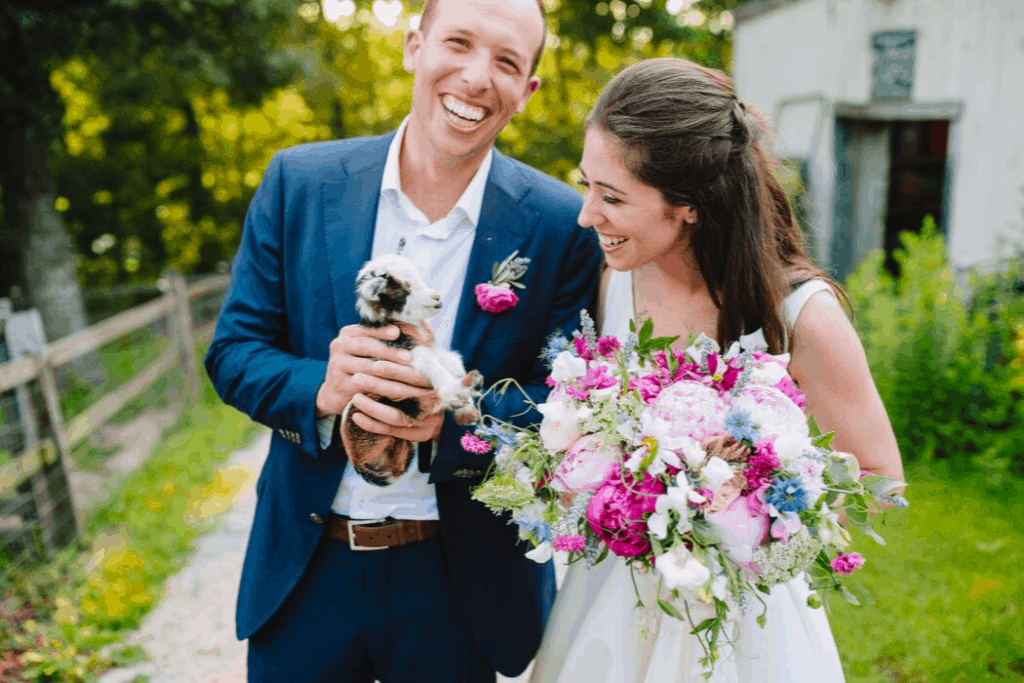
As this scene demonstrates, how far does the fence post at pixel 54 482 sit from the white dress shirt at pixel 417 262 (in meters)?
3.62

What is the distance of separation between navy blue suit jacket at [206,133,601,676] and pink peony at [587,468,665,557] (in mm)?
409

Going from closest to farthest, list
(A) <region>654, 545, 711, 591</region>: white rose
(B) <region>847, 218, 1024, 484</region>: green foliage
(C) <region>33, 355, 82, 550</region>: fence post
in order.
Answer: (A) <region>654, 545, 711, 591</region>: white rose → (C) <region>33, 355, 82, 550</region>: fence post → (B) <region>847, 218, 1024, 484</region>: green foliage

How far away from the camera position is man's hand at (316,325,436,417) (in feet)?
5.82

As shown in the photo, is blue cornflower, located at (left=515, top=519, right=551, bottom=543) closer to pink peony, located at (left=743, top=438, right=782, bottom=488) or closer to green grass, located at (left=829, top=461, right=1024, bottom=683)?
pink peony, located at (left=743, top=438, right=782, bottom=488)

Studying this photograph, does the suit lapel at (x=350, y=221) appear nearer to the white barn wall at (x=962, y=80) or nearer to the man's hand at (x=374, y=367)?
the man's hand at (x=374, y=367)

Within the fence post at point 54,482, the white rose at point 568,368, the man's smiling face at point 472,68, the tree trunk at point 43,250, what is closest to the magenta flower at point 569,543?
the white rose at point 568,368

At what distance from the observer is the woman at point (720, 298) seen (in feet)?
6.54

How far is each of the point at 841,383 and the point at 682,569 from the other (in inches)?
33.4

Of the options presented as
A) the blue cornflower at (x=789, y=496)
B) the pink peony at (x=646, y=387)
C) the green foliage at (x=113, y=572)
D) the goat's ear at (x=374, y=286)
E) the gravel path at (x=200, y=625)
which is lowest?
the gravel path at (x=200, y=625)

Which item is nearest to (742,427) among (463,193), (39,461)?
(463,193)

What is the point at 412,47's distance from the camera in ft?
7.22

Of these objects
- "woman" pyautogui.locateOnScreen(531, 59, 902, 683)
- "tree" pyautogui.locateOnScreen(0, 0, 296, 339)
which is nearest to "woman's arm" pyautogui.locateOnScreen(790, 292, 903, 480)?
"woman" pyautogui.locateOnScreen(531, 59, 902, 683)

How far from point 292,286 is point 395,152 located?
0.46 metres

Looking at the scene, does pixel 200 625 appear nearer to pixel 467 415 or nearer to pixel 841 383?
pixel 467 415
